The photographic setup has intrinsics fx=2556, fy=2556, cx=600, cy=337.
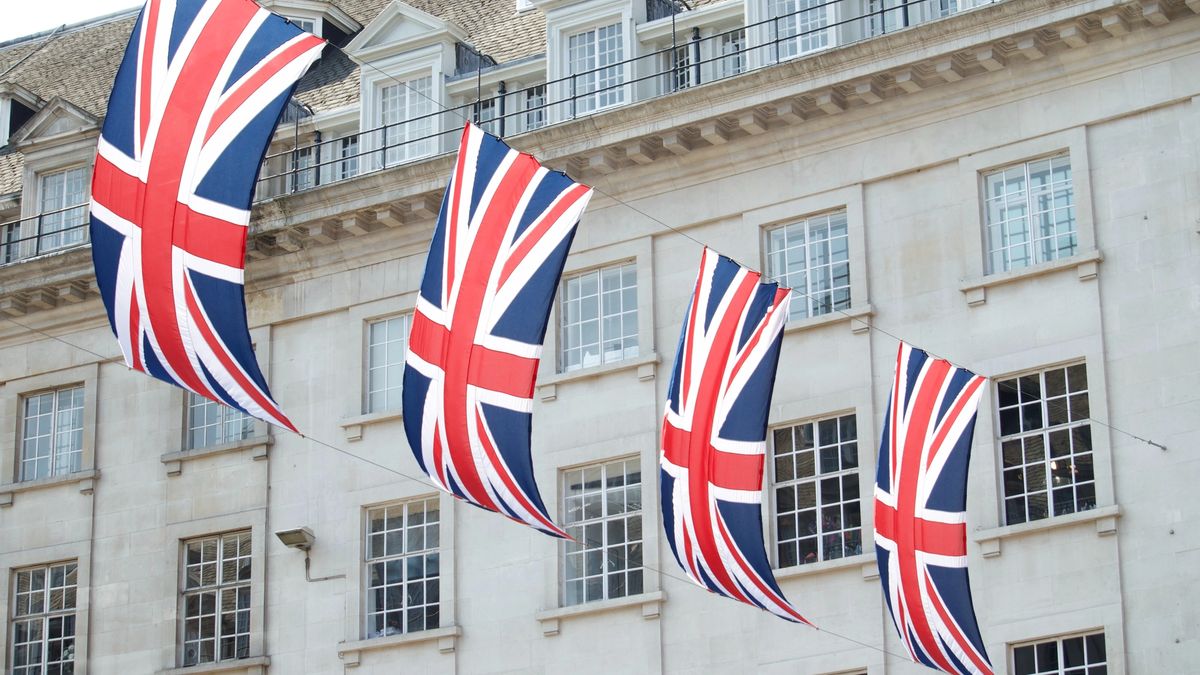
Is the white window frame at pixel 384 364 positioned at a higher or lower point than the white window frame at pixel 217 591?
higher

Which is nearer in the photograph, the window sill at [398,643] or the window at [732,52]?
the window sill at [398,643]

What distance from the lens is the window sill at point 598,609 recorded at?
34250 mm

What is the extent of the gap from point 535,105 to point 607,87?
1485mm

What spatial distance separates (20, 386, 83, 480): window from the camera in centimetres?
4078

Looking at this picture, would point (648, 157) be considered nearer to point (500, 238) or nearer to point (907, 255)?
point (907, 255)

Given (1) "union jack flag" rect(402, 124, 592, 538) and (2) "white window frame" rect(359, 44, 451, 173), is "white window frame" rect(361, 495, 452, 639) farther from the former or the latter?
(1) "union jack flag" rect(402, 124, 592, 538)

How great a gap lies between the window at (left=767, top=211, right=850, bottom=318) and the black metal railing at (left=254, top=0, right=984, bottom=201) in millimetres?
2386

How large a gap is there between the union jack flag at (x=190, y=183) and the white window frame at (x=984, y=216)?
11.2 m

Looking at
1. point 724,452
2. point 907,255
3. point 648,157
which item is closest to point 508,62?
point 648,157

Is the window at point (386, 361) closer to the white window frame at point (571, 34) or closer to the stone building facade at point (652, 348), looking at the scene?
the stone building facade at point (652, 348)

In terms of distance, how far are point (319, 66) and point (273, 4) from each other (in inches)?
51.1

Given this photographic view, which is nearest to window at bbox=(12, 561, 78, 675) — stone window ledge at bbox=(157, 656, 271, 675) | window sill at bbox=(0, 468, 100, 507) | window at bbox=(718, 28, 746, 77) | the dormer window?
window sill at bbox=(0, 468, 100, 507)

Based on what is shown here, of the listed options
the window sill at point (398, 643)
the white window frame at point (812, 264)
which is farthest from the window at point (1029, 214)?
the window sill at point (398, 643)

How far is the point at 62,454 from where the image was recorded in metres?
40.8
